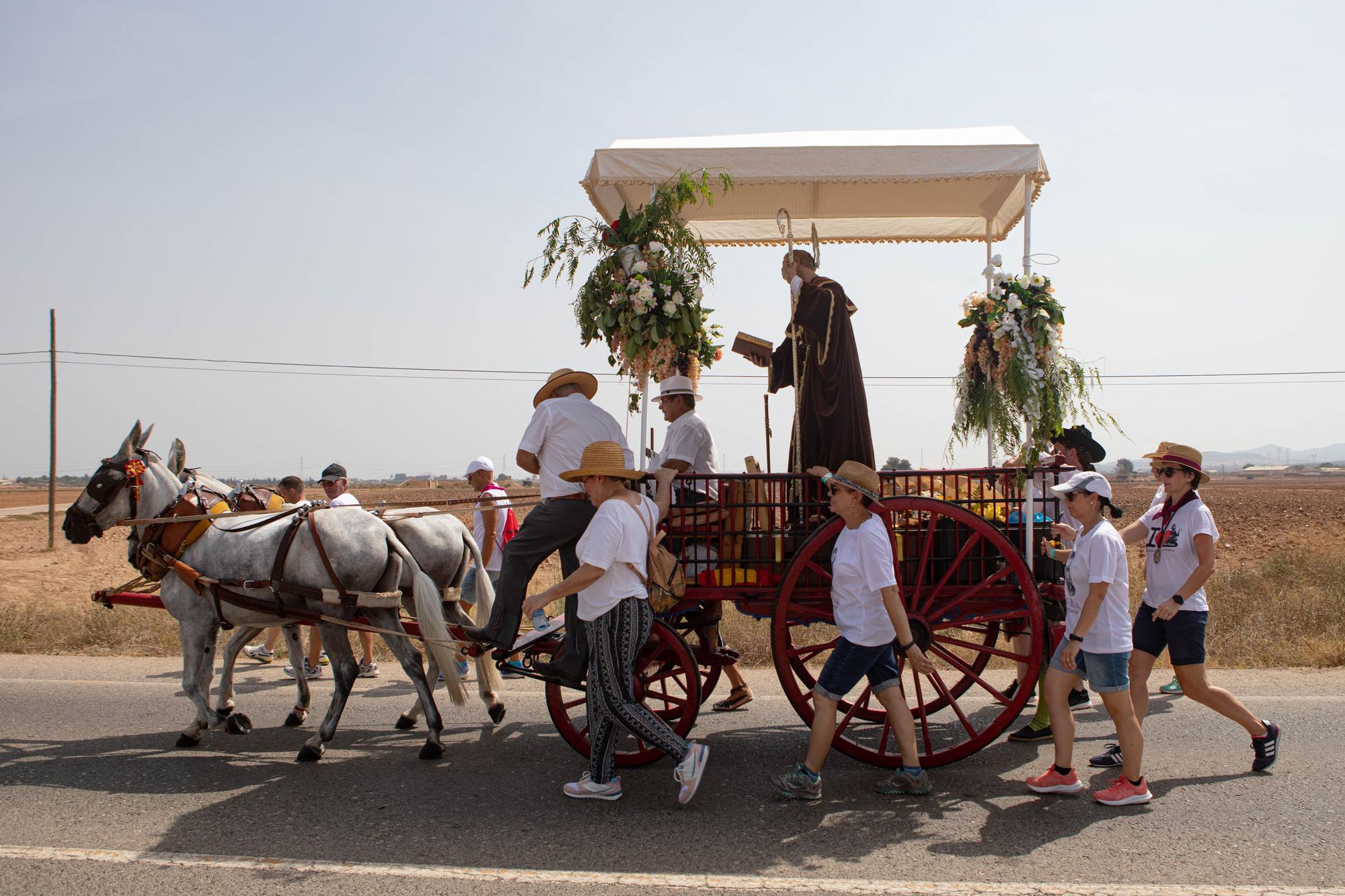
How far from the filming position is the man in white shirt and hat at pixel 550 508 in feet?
17.8

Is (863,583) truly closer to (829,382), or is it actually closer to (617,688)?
(617,688)

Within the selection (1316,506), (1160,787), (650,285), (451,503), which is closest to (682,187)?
(650,285)

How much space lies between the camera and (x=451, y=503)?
6789 mm

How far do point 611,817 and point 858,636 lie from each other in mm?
1447

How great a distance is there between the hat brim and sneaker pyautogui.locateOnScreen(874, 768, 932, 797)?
197 cm

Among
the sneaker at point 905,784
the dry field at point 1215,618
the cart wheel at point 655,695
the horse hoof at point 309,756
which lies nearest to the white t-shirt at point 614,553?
the cart wheel at point 655,695

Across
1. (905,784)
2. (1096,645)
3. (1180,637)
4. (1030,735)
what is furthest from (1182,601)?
(905,784)

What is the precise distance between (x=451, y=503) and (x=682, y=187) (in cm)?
265

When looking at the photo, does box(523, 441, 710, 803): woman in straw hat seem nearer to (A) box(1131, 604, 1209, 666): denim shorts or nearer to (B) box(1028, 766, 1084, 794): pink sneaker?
(B) box(1028, 766, 1084, 794): pink sneaker

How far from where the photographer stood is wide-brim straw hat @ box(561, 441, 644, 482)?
15.5ft

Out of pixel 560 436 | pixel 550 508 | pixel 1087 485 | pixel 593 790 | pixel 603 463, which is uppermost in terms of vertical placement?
pixel 560 436

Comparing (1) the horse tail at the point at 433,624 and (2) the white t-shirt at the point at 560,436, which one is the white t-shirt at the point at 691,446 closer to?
(2) the white t-shirt at the point at 560,436

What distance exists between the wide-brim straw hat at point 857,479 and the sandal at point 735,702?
2.47 m

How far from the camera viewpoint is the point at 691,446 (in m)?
6.04
